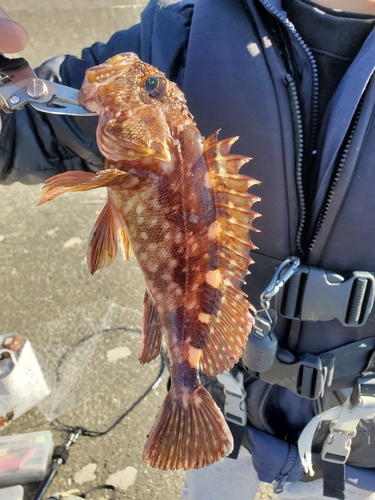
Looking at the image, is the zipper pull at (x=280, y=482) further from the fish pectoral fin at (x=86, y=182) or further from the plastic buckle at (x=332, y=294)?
the fish pectoral fin at (x=86, y=182)

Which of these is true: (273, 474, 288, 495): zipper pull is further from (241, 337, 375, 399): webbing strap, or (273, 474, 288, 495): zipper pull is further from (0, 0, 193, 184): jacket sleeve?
(0, 0, 193, 184): jacket sleeve

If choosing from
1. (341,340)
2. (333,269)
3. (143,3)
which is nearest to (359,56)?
(333,269)

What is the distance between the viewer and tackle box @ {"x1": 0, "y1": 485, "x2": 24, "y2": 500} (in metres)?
2.44

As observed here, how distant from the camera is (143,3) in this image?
6.95 meters

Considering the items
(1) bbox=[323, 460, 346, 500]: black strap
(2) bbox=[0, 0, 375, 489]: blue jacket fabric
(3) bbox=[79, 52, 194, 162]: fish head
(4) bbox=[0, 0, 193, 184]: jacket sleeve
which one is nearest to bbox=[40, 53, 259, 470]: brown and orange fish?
(3) bbox=[79, 52, 194, 162]: fish head

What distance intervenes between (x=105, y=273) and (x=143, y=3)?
5300 millimetres

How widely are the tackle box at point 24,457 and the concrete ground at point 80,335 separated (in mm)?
110

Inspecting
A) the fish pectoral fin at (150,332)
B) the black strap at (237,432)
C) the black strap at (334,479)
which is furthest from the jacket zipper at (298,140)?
the black strap at (334,479)

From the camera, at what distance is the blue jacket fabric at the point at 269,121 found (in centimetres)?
148

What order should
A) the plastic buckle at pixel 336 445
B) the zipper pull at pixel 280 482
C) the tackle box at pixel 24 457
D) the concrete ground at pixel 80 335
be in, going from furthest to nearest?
the concrete ground at pixel 80 335, the tackle box at pixel 24 457, the zipper pull at pixel 280 482, the plastic buckle at pixel 336 445

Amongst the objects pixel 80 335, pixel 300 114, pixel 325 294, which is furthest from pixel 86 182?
pixel 80 335

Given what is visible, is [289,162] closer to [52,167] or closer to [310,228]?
[310,228]

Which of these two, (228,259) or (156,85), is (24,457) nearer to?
(228,259)

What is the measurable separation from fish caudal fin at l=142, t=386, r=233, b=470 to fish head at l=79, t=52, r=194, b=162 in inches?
29.7
